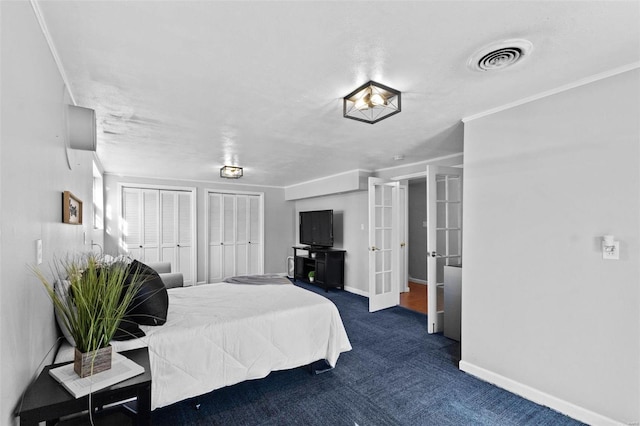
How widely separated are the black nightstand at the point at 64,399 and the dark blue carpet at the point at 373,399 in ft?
3.18

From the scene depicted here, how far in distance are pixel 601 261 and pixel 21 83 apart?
11.0 ft

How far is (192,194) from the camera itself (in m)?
6.38

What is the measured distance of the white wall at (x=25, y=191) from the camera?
104 centimetres

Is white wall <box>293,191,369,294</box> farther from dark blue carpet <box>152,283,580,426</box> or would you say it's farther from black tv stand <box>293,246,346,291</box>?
dark blue carpet <box>152,283,580,426</box>

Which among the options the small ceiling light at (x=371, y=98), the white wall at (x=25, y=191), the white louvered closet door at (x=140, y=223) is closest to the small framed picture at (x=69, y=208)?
the white wall at (x=25, y=191)

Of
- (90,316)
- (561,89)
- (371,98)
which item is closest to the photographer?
(90,316)

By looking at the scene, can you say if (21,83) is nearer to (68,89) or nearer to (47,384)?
(68,89)

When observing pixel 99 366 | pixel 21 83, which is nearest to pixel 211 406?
pixel 99 366

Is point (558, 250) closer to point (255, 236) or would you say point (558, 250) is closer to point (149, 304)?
point (149, 304)

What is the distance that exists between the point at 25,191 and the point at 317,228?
5479 millimetres

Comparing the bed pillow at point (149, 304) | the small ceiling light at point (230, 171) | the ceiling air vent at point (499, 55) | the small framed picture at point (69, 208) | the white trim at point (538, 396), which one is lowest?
the white trim at point (538, 396)

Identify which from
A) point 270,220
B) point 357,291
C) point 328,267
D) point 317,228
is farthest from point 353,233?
point 270,220

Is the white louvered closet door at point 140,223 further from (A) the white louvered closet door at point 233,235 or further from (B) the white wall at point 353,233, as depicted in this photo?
(B) the white wall at point 353,233

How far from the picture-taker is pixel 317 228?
6566 mm
